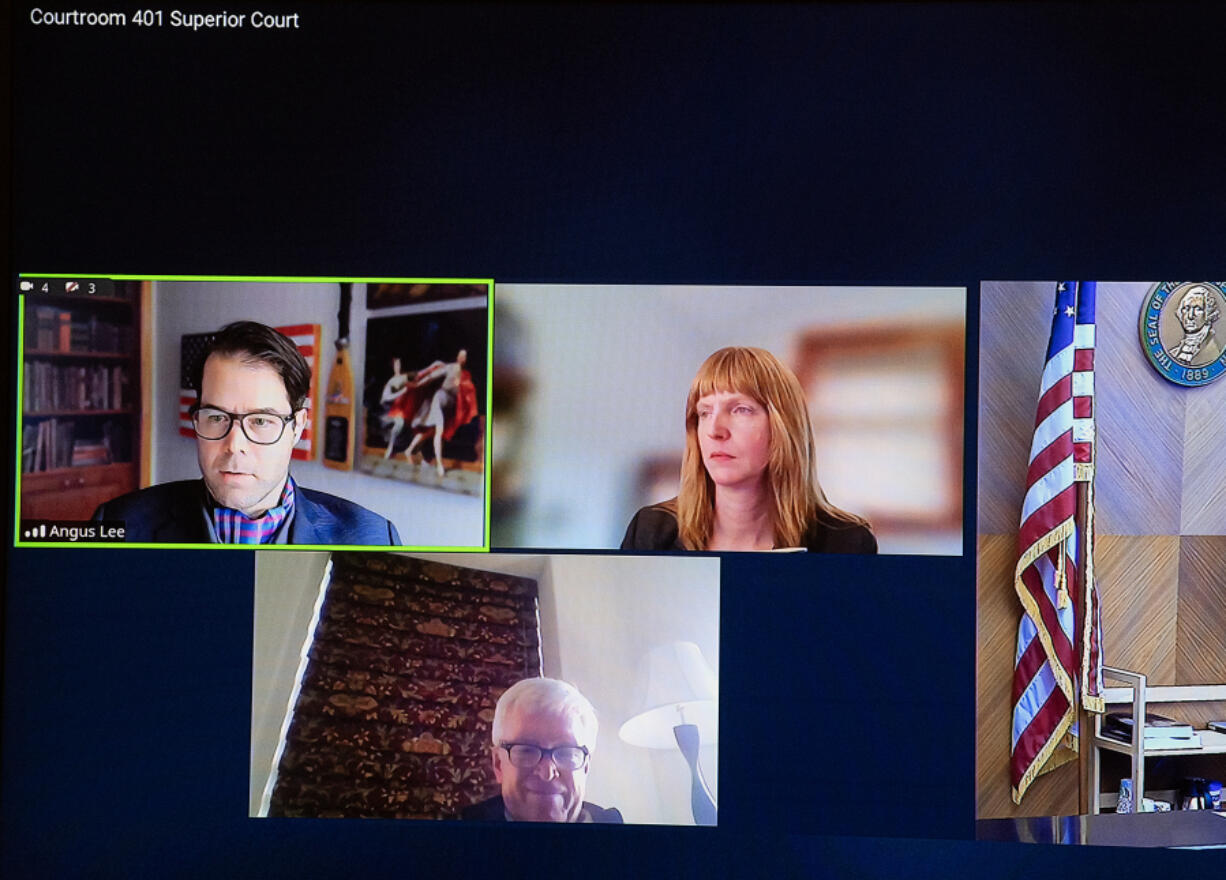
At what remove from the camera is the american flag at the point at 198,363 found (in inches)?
102

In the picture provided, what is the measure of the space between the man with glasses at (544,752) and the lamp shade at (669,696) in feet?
0.40

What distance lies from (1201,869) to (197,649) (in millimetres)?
2455

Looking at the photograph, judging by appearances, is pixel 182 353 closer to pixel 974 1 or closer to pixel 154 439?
pixel 154 439

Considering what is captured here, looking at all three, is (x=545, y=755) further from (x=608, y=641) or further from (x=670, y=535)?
(x=670, y=535)

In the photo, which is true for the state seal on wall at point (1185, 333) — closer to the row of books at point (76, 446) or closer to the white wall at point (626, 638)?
the white wall at point (626, 638)

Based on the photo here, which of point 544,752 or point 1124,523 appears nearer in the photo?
point 544,752

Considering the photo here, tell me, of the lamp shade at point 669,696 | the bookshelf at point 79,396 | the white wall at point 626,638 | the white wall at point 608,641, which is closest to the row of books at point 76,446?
the bookshelf at point 79,396

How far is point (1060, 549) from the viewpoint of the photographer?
2.78 metres

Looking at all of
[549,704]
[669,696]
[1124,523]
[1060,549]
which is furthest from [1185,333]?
[549,704]

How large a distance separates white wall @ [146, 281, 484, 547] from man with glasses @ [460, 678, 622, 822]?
0.40 meters

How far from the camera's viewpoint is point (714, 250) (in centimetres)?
257

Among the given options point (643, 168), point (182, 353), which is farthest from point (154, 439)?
point (643, 168)

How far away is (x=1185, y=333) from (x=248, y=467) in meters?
2.39

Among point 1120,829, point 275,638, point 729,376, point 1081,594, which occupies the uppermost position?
point 729,376
